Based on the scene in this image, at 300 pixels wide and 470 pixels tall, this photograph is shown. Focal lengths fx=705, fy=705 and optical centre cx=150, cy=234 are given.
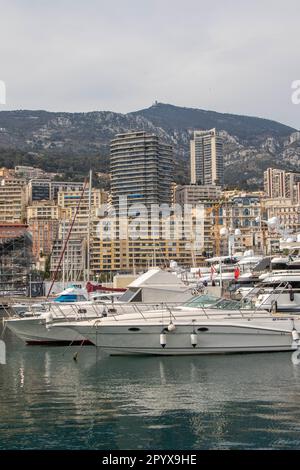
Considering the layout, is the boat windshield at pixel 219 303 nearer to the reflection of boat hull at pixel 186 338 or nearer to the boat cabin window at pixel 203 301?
the boat cabin window at pixel 203 301

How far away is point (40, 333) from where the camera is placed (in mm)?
24875

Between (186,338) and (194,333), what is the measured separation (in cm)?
28

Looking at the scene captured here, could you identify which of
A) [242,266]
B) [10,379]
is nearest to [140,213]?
[242,266]

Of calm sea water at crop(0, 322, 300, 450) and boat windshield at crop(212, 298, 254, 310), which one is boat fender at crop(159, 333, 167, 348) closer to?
calm sea water at crop(0, 322, 300, 450)

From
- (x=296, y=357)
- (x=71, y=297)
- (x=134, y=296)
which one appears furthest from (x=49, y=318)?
(x=71, y=297)

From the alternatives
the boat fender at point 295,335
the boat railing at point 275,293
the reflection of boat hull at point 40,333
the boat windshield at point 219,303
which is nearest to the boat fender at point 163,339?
the boat windshield at point 219,303

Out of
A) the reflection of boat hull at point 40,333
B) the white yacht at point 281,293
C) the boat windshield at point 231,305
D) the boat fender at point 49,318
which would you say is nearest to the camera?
the boat windshield at point 231,305

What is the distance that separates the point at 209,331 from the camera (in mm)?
19594

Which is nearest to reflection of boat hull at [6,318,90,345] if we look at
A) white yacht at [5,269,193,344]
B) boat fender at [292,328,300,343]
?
white yacht at [5,269,193,344]

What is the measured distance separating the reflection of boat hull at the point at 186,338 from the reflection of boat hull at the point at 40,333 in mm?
4867

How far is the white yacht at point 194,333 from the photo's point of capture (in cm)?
1948

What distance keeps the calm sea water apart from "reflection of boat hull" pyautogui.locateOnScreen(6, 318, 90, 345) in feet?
13.1

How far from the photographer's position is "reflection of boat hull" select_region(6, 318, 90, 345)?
24.7 metres
